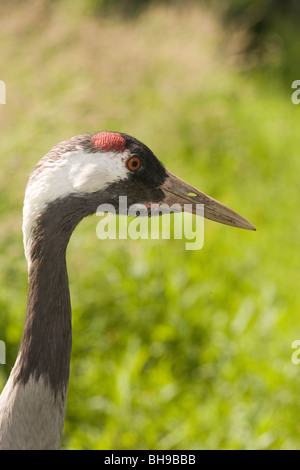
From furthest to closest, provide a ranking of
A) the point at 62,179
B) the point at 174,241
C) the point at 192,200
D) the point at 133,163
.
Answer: the point at 174,241
the point at 192,200
the point at 133,163
the point at 62,179

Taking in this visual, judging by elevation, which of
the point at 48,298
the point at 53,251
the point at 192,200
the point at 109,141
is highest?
the point at 109,141

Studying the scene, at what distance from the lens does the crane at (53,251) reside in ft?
6.28

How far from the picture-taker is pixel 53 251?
6.38 ft

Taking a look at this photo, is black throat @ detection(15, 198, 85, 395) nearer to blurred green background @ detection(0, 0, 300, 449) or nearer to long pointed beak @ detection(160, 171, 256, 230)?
long pointed beak @ detection(160, 171, 256, 230)

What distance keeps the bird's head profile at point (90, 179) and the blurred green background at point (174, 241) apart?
1584mm

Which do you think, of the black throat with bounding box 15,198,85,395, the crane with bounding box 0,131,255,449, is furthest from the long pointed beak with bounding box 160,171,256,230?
the black throat with bounding box 15,198,85,395

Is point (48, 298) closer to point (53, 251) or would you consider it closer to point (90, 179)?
point (53, 251)

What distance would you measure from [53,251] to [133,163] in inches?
16.2

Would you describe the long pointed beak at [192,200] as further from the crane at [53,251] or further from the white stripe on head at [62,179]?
the white stripe on head at [62,179]

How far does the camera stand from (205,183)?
208 inches

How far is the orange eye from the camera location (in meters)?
2.04

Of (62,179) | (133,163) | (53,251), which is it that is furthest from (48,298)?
(133,163)

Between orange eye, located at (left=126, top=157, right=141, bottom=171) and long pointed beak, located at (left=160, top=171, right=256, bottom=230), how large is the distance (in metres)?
0.16

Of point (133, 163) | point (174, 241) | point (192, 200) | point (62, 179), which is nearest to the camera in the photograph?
point (62, 179)
